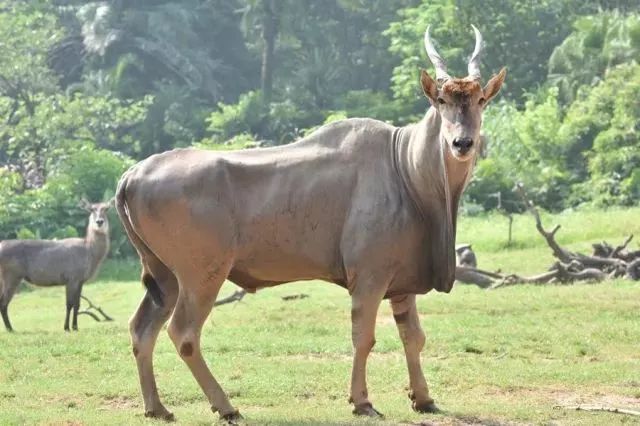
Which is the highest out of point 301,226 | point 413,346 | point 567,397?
point 301,226

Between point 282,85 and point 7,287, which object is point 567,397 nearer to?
point 7,287

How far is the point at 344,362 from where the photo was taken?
42.8 feet

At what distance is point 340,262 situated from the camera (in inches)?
A: 383

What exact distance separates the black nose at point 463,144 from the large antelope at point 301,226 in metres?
0.30

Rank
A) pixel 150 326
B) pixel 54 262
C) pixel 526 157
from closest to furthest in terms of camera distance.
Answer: pixel 150 326, pixel 54 262, pixel 526 157

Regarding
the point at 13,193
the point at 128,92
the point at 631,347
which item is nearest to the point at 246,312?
the point at 631,347

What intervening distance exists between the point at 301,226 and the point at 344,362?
3.53 m

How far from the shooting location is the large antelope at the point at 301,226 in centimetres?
955

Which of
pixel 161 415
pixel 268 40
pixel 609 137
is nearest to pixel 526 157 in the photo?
pixel 609 137

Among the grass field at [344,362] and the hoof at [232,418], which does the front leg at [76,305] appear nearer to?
the grass field at [344,362]

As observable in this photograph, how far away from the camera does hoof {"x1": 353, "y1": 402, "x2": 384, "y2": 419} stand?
9.57 m

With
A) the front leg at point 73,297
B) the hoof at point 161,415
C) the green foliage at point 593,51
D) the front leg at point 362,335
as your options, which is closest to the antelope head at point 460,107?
the front leg at point 362,335

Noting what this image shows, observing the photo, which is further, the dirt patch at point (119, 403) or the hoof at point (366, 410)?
the dirt patch at point (119, 403)

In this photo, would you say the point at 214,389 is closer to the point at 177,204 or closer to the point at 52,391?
the point at 177,204
